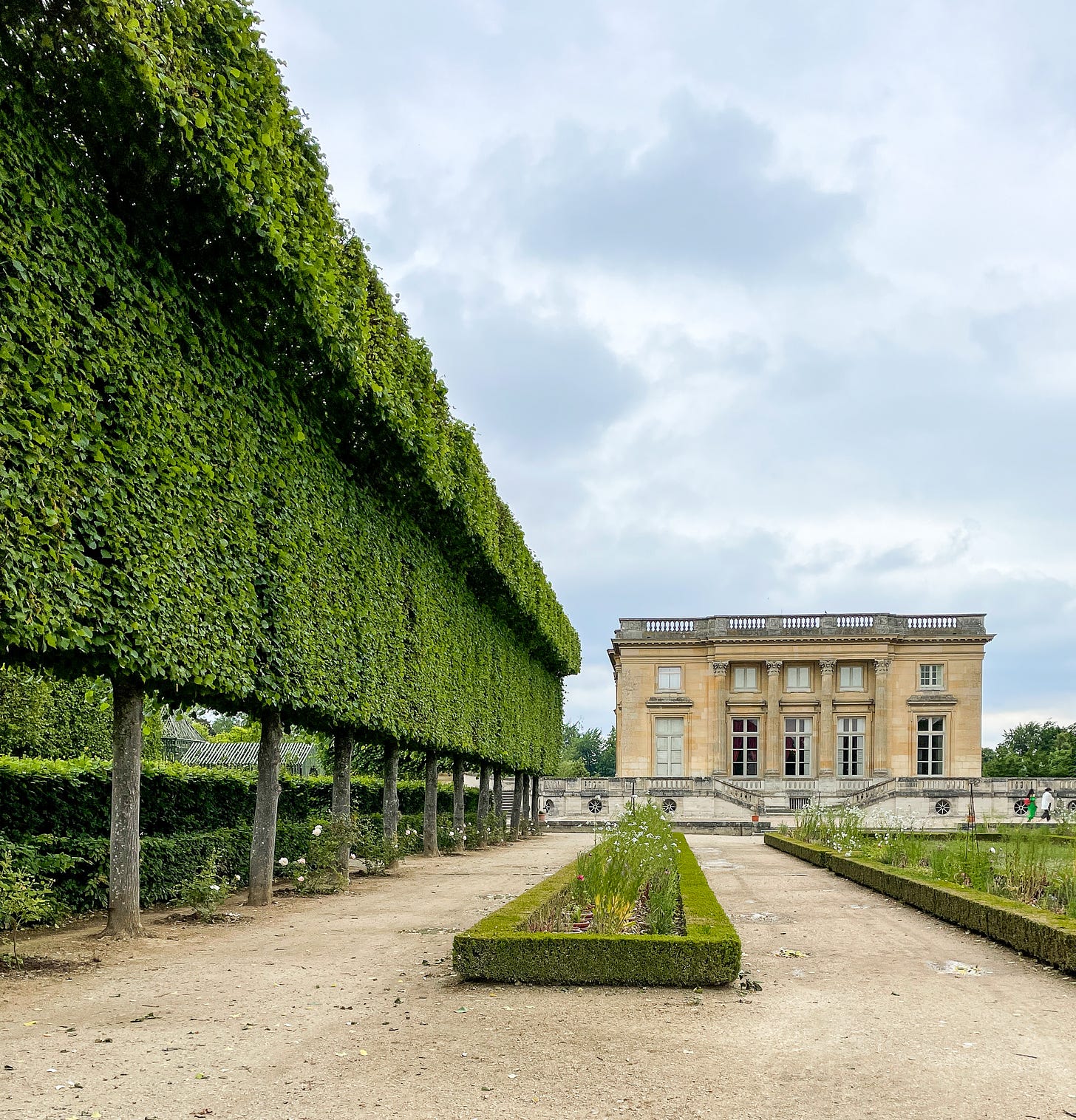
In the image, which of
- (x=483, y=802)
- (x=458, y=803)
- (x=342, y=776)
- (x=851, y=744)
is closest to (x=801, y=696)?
(x=851, y=744)

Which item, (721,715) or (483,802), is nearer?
(483,802)

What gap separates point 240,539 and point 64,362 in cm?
381

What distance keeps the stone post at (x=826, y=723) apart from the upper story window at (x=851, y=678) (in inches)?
26.8

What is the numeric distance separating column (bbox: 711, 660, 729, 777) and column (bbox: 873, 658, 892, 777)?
7.86 metres

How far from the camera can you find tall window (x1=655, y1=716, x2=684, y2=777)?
58.2 metres

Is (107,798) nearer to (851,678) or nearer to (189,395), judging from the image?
(189,395)

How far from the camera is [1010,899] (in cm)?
1206

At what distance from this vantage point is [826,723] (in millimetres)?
57094

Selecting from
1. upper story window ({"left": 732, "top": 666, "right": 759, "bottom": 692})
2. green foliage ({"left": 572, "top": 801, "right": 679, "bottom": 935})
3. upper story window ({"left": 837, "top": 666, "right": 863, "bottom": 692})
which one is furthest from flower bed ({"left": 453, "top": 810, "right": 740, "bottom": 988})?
upper story window ({"left": 837, "top": 666, "right": 863, "bottom": 692})

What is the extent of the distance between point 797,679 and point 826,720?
267 centimetres

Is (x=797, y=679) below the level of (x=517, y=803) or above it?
above

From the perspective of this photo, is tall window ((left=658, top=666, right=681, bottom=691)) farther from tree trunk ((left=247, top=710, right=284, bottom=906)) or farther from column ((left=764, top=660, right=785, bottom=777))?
tree trunk ((left=247, top=710, right=284, bottom=906))

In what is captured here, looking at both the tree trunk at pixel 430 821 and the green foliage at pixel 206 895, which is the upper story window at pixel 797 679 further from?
the green foliage at pixel 206 895

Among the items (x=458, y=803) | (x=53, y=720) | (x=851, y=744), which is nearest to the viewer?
(x=53, y=720)
